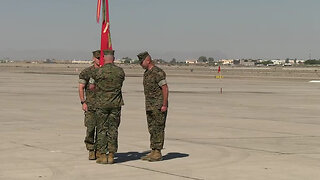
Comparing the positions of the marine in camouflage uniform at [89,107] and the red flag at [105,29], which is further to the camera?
the red flag at [105,29]

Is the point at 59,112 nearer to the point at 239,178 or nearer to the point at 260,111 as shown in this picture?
the point at 260,111

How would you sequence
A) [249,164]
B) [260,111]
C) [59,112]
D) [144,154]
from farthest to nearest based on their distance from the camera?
[260,111], [59,112], [144,154], [249,164]

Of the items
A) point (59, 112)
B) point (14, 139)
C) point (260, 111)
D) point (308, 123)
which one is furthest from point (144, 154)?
point (260, 111)

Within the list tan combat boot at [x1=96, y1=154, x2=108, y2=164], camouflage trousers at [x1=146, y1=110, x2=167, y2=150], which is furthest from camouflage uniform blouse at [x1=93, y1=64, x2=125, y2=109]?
tan combat boot at [x1=96, y1=154, x2=108, y2=164]

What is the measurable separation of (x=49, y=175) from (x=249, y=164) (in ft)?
12.6

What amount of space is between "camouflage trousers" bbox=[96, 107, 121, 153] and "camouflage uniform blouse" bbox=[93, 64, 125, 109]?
0.13 meters

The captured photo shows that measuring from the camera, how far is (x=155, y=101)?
1259 centimetres

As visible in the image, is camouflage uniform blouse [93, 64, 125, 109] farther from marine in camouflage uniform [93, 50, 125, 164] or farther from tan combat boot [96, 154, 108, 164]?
tan combat boot [96, 154, 108, 164]

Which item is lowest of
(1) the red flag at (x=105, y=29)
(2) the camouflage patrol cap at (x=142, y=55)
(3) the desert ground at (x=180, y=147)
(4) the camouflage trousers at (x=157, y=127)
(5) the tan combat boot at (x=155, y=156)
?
(3) the desert ground at (x=180, y=147)

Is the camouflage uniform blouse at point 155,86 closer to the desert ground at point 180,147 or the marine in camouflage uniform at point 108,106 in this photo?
the marine in camouflage uniform at point 108,106

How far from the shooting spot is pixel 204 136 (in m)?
16.8

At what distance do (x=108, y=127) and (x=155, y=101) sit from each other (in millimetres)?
1141

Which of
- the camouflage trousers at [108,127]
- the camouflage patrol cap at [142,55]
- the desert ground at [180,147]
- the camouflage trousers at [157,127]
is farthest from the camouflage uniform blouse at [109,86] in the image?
the desert ground at [180,147]

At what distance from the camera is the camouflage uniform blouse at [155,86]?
1253cm
